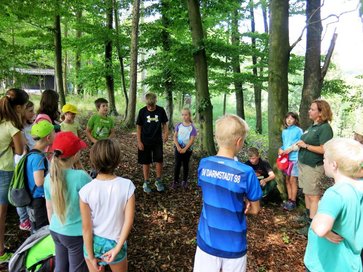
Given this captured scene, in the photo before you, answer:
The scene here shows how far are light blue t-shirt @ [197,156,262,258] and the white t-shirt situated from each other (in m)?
0.69

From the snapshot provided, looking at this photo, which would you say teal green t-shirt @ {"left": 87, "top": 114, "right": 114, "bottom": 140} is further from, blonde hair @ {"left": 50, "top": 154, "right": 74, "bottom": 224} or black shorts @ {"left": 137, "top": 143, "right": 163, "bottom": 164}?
blonde hair @ {"left": 50, "top": 154, "right": 74, "bottom": 224}

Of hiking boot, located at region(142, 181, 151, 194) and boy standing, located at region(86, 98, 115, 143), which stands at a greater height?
boy standing, located at region(86, 98, 115, 143)

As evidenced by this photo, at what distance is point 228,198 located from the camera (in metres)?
2.24

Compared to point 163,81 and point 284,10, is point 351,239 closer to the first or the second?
point 284,10

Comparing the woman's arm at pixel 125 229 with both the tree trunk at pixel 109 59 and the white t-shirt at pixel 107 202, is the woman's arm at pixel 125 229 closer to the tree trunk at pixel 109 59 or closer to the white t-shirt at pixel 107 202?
the white t-shirt at pixel 107 202

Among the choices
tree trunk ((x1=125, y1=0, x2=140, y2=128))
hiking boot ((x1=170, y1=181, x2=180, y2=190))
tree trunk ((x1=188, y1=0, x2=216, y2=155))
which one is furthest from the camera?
tree trunk ((x1=125, y1=0, x2=140, y2=128))

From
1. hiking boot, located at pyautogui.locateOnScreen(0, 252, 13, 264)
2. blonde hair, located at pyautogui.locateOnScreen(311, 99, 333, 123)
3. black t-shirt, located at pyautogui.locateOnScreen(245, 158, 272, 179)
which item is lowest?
hiking boot, located at pyautogui.locateOnScreen(0, 252, 13, 264)

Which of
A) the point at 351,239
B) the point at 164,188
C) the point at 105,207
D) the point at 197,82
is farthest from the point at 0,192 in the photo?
the point at 197,82

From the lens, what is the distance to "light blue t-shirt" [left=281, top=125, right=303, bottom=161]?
5035 millimetres

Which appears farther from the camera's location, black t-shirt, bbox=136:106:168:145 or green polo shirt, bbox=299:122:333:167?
black t-shirt, bbox=136:106:168:145

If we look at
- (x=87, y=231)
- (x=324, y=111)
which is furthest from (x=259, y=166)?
(x=87, y=231)

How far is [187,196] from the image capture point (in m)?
5.61

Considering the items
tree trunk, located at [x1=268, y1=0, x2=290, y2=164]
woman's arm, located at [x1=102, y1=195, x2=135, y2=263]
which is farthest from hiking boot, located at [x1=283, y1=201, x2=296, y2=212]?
woman's arm, located at [x1=102, y1=195, x2=135, y2=263]

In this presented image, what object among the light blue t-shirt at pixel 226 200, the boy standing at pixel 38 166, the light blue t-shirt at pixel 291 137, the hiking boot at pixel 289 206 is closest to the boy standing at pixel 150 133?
the light blue t-shirt at pixel 291 137
